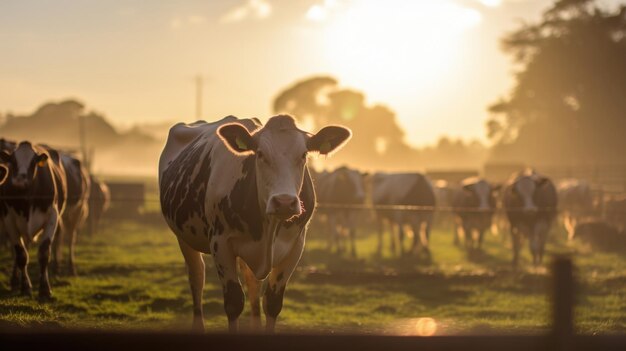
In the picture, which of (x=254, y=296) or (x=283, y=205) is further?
(x=254, y=296)

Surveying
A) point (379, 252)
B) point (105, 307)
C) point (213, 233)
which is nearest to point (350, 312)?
point (105, 307)

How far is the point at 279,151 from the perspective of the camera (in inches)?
226

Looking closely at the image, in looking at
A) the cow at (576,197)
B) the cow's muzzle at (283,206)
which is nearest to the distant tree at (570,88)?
the cow at (576,197)

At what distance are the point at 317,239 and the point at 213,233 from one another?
17630 millimetres

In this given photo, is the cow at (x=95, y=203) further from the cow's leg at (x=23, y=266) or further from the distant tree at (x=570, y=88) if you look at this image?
the distant tree at (x=570, y=88)

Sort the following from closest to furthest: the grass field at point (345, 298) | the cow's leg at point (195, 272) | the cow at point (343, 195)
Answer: the cow's leg at point (195, 272), the grass field at point (345, 298), the cow at point (343, 195)

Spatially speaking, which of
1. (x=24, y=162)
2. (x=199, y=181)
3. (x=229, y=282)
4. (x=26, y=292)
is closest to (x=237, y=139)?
(x=199, y=181)

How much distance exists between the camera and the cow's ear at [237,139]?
5.86m

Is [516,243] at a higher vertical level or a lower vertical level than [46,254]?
lower

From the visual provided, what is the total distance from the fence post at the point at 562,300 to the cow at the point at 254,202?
8.13 ft

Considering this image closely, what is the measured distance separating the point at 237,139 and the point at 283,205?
871 millimetres

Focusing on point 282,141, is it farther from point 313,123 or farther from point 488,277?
point 313,123

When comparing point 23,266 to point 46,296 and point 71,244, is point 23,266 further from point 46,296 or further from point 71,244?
point 71,244

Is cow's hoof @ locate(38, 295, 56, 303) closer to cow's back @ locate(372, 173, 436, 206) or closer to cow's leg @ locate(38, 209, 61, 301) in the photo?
cow's leg @ locate(38, 209, 61, 301)
